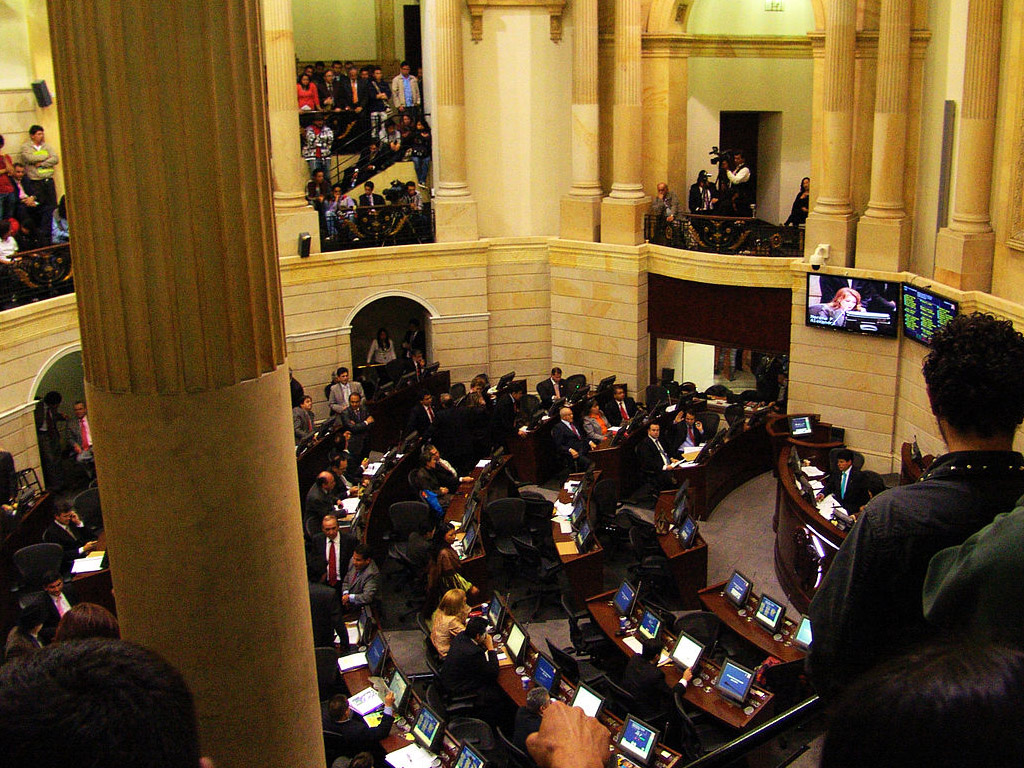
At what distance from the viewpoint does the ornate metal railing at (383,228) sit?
61.7 feet

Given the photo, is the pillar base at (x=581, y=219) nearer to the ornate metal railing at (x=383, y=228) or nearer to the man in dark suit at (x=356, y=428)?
the ornate metal railing at (x=383, y=228)

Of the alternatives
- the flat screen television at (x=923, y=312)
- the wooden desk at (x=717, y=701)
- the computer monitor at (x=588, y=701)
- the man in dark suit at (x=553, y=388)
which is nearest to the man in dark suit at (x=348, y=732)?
the computer monitor at (x=588, y=701)

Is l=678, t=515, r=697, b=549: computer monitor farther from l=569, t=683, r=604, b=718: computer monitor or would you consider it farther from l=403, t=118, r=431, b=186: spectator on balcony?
l=403, t=118, r=431, b=186: spectator on balcony

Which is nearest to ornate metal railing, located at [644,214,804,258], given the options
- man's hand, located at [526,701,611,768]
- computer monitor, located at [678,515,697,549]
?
computer monitor, located at [678,515,697,549]

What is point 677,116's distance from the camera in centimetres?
Result: 1988

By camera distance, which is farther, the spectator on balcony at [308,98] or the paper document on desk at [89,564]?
the spectator on balcony at [308,98]

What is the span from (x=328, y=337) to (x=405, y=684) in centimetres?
1064

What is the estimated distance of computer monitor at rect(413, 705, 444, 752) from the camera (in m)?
8.30

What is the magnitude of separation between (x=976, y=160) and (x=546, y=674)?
9.73m

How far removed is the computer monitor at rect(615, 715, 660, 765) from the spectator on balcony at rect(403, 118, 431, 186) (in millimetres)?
13498

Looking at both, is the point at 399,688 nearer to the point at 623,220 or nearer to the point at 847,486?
the point at 847,486

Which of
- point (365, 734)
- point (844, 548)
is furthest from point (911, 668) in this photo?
point (365, 734)

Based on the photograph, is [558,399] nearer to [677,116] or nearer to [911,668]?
[677,116]

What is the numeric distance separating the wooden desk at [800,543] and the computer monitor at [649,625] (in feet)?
7.60
